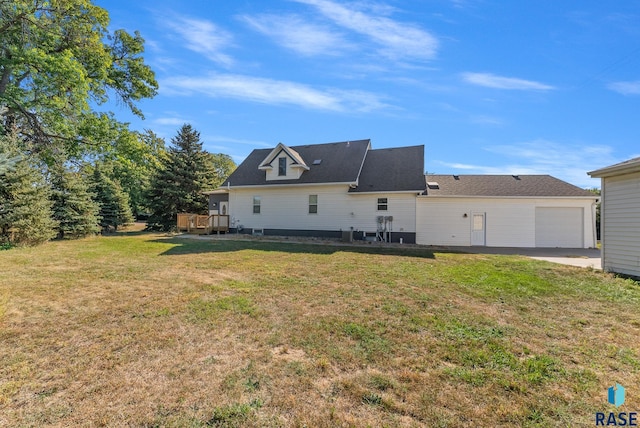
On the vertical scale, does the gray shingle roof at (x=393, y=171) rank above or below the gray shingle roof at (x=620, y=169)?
above

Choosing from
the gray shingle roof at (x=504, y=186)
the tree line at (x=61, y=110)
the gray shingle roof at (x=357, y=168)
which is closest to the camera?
the tree line at (x=61, y=110)

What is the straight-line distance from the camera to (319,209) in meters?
16.8

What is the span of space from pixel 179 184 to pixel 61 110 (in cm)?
1312

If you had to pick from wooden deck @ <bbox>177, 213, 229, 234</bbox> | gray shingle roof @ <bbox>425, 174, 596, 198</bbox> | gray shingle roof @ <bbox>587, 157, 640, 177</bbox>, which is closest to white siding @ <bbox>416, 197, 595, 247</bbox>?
gray shingle roof @ <bbox>425, 174, 596, 198</bbox>

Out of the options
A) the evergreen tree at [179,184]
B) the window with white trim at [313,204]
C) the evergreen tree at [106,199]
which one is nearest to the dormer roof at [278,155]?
the window with white trim at [313,204]

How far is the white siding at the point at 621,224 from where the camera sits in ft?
24.1

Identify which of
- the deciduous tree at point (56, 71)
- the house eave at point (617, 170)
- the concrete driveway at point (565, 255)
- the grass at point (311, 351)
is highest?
the deciduous tree at point (56, 71)

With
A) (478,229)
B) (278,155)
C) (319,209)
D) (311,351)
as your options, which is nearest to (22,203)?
(278,155)

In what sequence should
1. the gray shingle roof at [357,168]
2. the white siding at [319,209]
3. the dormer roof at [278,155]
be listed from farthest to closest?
the dormer roof at [278,155] < the gray shingle roof at [357,168] < the white siding at [319,209]

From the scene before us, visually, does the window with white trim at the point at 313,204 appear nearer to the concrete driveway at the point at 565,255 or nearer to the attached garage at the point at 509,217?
the attached garage at the point at 509,217

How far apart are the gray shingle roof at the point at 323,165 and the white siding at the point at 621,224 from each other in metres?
10.2

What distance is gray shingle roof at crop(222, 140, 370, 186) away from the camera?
54.2 ft

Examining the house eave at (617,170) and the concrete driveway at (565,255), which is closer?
the house eave at (617,170)

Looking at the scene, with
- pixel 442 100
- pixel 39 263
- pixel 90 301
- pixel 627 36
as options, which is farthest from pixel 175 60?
pixel 627 36
